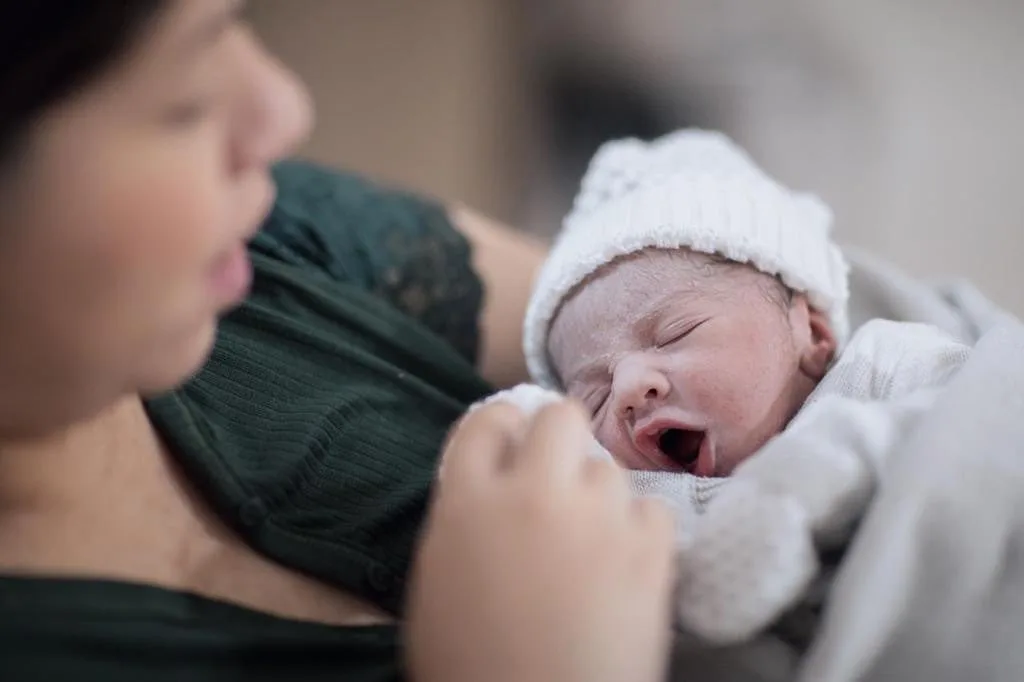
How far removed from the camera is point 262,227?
0.90 meters

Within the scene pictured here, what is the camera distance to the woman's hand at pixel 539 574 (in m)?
0.46

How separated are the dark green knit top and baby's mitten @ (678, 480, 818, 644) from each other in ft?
0.55

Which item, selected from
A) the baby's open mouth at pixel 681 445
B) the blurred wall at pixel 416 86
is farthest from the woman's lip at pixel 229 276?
the blurred wall at pixel 416 86

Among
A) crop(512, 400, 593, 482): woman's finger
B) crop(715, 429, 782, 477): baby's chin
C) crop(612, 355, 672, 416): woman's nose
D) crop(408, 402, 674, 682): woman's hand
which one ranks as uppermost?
crop(512, 400, 593, 482): woman's finger

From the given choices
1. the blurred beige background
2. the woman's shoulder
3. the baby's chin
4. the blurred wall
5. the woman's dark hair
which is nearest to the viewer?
the woman's dark hair

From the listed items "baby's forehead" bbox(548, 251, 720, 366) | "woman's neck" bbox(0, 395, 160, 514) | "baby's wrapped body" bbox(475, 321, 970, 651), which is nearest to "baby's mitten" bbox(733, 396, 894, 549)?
"baby's wrapped body" bbox(475, 321, 970, 651)

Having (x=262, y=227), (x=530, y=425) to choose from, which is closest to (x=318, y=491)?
(x=530, y=425)

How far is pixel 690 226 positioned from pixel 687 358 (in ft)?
0.40

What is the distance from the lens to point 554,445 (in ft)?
1.64

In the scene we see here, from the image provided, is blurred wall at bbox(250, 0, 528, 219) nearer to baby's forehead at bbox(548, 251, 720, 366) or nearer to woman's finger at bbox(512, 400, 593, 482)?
baby's forehead at bbox(548, 251, 720, 366)

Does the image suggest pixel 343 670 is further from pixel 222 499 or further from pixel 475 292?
pixel 475 292

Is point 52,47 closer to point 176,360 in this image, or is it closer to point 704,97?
point 176,360

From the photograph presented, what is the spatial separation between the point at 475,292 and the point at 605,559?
1.75 ft

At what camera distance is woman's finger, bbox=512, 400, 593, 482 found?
19.4 inches
